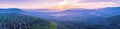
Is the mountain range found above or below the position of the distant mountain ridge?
below

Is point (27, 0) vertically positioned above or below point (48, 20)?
above

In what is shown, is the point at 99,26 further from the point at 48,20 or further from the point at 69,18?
the point at 48,20

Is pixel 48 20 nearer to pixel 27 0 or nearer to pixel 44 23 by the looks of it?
pixel 44 23

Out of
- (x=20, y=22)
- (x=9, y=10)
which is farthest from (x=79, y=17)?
(x=9, y=10)

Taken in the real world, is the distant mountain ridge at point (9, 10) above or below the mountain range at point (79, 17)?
above

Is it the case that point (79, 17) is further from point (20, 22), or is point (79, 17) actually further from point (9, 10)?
point (9, 10)

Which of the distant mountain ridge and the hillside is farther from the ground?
the distant mountain ridge

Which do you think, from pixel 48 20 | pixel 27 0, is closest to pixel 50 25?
pixel 48 20

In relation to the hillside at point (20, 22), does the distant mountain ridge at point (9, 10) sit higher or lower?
higher
